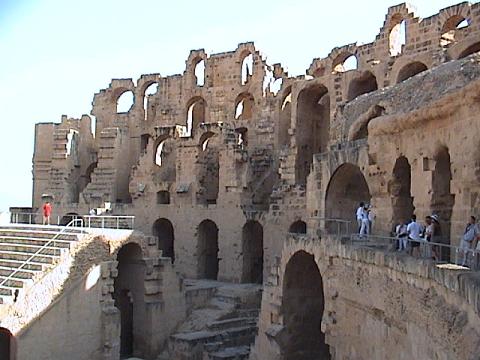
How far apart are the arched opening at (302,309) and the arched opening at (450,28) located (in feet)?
36.0

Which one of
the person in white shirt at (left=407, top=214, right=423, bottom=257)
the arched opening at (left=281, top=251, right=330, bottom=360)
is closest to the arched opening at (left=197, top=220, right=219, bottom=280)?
the arched opening at (left=281, top=251, right=330, bottom=360)

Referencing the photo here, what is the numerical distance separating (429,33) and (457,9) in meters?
1.40

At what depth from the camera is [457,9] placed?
2305 cm

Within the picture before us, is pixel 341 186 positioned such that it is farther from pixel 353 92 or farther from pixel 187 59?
pixel 187 59

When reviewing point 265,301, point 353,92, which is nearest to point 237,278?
point 265,301

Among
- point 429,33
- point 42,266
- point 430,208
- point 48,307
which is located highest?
point 429,33

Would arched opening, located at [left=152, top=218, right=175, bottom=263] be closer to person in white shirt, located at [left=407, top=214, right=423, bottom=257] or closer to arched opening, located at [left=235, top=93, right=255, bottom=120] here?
arched opening, located at [left=235, top=93, right=255, bottom=120]

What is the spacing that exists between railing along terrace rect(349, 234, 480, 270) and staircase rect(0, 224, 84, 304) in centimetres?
883

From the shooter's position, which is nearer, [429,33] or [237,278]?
[429,33]

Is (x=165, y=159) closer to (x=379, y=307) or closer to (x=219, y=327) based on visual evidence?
(x=219, y=327)

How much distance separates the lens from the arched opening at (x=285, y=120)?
29125 mm

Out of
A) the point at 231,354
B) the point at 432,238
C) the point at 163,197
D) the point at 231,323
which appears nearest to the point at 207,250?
the point at 163,197

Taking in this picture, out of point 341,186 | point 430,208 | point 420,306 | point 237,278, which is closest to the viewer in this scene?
point 420,306

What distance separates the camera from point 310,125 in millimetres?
27703
